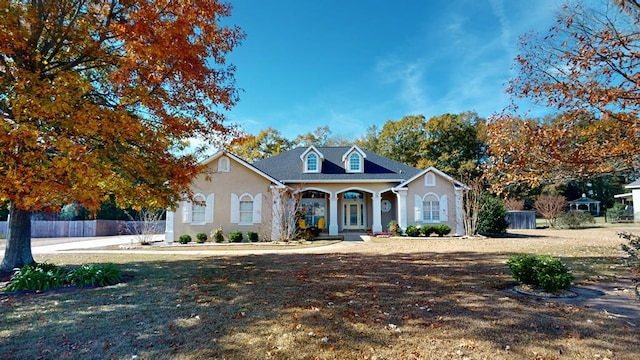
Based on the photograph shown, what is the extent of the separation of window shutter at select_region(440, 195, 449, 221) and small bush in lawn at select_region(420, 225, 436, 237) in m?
1.43

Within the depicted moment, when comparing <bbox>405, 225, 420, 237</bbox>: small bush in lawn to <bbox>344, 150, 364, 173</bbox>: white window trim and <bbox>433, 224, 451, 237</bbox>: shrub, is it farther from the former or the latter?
<bbox>344, 150, 364, 173</bbox>: white window trim

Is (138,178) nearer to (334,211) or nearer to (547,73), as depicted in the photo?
(547,73)

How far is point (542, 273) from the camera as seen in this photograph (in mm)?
6465

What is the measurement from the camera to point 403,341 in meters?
4.31

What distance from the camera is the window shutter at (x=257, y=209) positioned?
19.8 metres

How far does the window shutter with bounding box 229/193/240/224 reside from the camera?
19.9m

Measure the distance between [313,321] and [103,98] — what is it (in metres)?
7.49

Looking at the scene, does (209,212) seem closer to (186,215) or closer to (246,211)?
(186,215)

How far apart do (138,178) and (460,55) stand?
13024mm

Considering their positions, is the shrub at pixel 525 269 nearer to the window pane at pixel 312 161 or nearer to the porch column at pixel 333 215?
the porch column at pixel 333 215

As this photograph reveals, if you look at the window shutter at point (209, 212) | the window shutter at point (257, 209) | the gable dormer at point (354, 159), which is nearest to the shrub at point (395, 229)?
the gable dormer at point (354, 159)

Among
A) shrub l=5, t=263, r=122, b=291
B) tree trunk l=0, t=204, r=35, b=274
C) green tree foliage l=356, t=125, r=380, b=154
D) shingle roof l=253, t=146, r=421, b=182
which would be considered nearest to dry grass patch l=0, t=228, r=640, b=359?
shrub l=5, t=263, r=122, b=291

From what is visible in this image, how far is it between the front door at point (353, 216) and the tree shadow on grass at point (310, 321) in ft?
54.2

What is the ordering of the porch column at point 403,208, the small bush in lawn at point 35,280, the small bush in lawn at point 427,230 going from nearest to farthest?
the small bush in lawn at point 35,280 < the small bush in lawn at point 427,230 < the porch column at point 403,208
